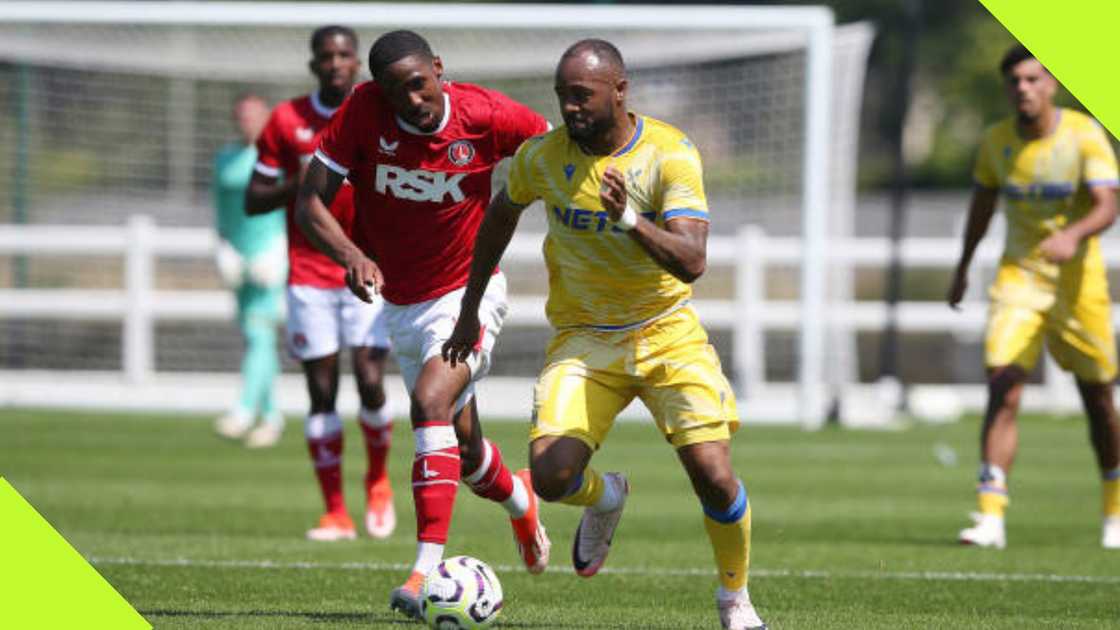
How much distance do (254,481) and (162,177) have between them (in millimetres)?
7886

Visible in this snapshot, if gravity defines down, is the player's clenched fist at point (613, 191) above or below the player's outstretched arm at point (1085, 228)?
above

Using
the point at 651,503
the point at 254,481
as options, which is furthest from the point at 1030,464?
the point at 254,481

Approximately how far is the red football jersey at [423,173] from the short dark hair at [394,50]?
294mm

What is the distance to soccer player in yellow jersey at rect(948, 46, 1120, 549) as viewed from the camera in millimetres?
10102

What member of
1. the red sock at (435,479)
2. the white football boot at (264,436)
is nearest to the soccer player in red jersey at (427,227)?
the red sock at (435,479)

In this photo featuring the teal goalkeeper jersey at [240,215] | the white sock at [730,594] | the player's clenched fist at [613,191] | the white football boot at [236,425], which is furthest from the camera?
the white football boot at [236,425]

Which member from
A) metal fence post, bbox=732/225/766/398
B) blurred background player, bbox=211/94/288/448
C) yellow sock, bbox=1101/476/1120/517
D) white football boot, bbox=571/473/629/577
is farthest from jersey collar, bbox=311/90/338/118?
metal fence post, bbox=732/225/766/398

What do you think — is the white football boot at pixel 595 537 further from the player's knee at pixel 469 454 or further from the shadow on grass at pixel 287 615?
the shadow on grass at pixel 287 615

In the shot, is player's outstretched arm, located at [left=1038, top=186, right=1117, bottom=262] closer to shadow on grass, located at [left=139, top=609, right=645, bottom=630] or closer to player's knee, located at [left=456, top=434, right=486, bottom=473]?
player's knee, located at [left=456, top=434, right=486, bottom=473]

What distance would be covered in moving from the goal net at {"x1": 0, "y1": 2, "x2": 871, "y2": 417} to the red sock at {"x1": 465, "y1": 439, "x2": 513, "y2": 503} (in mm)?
7930

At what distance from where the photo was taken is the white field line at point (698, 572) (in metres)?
8.84

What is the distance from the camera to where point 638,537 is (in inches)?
416

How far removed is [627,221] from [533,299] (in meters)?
13.8

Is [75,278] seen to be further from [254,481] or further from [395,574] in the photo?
[395,574]
